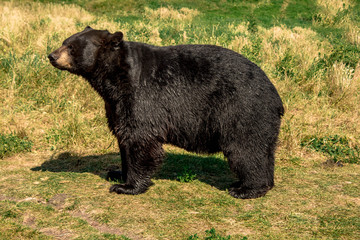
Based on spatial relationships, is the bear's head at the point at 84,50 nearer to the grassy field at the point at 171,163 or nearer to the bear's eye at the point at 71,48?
the bear's eye at the point at 71,48

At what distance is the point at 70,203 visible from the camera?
4.38 m

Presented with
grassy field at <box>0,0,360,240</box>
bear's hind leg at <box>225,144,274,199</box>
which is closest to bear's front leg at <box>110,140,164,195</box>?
grassy field at <box>0,0,360,240</box>

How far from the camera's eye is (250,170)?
15.1 feet

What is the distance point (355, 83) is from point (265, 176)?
15.3ft

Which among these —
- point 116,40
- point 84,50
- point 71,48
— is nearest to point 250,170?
point 116,40

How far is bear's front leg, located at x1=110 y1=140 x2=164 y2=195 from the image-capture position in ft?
15.1

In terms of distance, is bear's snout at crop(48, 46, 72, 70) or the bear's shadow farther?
the bear's shadow

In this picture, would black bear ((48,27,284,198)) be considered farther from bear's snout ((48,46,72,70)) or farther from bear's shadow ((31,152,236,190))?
bear's shadow ((31,152,236,190))

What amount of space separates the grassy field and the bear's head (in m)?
1.50

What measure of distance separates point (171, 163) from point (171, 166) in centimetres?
11

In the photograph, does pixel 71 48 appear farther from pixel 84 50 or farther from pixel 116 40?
pixel 116 40

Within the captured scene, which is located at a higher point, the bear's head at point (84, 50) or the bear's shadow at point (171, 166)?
the bear's head at point (84, 50)

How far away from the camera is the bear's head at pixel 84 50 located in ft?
14.9

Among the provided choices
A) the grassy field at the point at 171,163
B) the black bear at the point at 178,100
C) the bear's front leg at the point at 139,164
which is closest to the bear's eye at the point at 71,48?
the black bear at the point at 178,100
